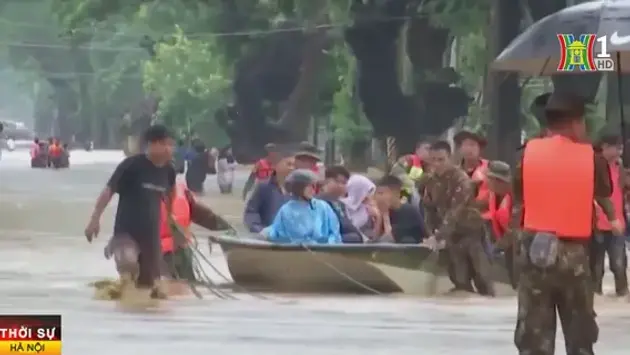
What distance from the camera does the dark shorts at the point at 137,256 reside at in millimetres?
15422

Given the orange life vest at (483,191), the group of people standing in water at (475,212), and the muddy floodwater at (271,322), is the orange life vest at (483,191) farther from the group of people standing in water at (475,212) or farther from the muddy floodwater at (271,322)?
the muddy floodwater at (271,322)

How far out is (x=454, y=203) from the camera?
1722cm

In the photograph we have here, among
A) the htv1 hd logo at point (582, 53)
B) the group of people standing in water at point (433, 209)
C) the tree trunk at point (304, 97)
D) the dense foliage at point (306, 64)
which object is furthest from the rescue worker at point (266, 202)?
the tree trunk at point (304, 97)

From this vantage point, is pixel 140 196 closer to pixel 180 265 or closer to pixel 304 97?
pixel 180 265

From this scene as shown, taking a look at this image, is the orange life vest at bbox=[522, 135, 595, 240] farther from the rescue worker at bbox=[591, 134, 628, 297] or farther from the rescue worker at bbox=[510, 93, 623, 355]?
the rescue worker at bbox=[591, 134, 628, 297]

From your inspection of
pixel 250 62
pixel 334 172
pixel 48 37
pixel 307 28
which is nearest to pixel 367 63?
pixel 307 28

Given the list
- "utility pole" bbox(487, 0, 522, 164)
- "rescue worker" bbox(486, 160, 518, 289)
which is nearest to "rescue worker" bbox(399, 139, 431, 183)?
"rescue worker" bbox(486, 160, 518, 289)

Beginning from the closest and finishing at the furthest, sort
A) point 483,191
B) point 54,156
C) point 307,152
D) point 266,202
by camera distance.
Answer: point 483,191 → point 266,202 → point 307,152 → point 54,156

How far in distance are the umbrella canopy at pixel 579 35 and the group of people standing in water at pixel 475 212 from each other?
95 cm

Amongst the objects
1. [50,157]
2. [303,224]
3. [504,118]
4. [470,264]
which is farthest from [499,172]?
[50,157]

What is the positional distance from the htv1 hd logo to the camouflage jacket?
4.84ft

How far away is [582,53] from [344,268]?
9.96 ft

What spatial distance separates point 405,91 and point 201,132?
1282 inches

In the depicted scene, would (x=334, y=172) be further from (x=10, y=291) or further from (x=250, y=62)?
(x=250, y=62)
